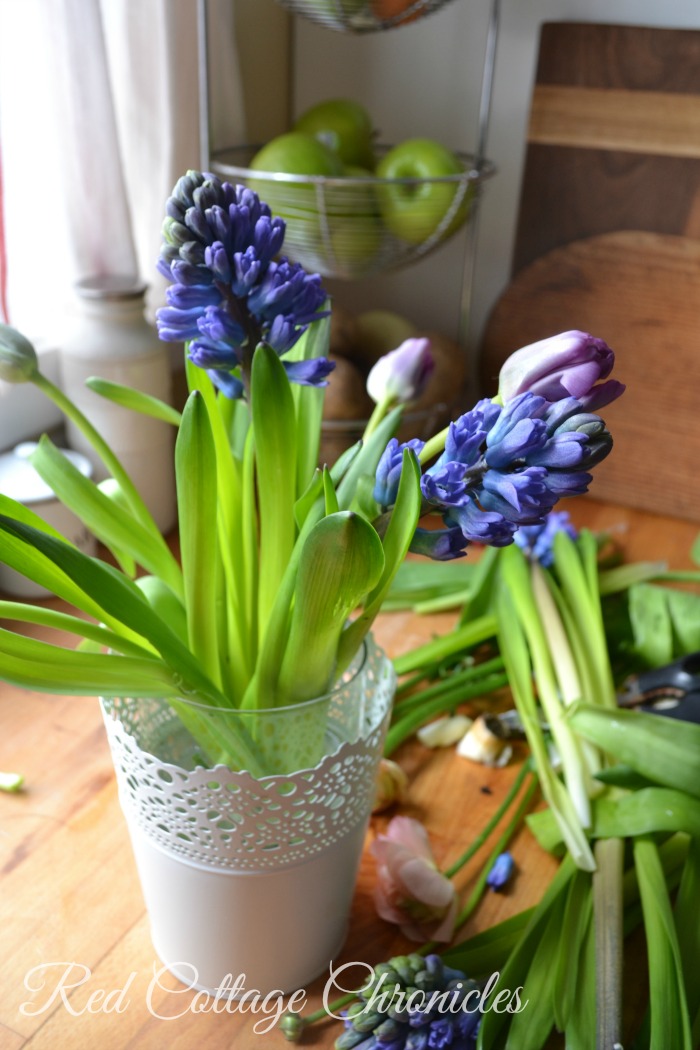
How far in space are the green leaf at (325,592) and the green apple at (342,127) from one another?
616mm

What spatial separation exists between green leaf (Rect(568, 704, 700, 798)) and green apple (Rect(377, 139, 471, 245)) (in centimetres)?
48

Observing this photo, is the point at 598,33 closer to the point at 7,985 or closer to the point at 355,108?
the point at 355,108

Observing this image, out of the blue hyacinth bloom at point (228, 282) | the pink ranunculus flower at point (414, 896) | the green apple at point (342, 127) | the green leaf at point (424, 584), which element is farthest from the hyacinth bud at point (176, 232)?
the green apple at point (342, 127)

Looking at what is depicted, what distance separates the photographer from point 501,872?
0.54m

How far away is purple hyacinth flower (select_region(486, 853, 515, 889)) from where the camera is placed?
1.77ft

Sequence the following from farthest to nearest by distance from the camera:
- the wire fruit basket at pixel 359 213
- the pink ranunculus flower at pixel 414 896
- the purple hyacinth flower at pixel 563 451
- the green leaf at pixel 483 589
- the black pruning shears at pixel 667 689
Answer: the wire fruit basket at pixel 359 213, the green leaf at pixel 483 589, the black pruning shears at pixel 667 689, the pink ranunculus flower at pixel 414 896, the purple hyacinth flower at pixel 563 451

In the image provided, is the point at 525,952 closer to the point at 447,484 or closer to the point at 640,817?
the point at 640,817

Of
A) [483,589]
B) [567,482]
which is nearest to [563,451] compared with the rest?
Result: [567,482]

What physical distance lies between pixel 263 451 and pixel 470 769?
0.34 meters

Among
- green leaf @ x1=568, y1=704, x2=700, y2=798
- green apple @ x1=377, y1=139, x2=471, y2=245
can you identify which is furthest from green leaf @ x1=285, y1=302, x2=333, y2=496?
green apple @ x1=377, y1=139, x2=471, y2=245

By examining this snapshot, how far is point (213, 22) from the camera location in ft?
2.91

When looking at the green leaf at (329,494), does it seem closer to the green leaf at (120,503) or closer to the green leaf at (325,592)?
the green leaf at (325,592)

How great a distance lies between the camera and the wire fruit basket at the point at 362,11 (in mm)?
789

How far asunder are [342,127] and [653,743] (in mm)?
621
